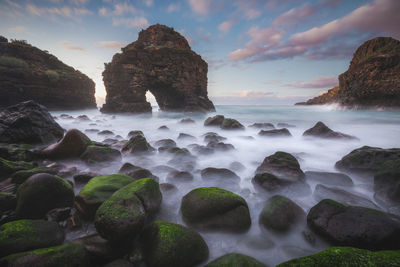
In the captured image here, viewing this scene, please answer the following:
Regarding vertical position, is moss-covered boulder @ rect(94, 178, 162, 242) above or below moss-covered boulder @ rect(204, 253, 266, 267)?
above

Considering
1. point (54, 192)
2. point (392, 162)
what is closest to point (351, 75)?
point (392, 162)

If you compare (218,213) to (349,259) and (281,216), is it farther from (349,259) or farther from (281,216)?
(349,259)

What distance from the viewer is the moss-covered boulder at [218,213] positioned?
79.2 inches

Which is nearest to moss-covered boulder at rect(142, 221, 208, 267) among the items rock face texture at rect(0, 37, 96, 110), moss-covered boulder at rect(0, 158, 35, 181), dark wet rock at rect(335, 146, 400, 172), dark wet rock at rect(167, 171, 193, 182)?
dark wet rock at rect(167, 171, 193, 182)

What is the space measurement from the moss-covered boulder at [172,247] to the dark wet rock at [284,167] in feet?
7.22

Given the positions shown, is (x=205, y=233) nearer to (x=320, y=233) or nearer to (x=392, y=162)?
(x=320, y=233)

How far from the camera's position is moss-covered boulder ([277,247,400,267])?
1.01 metres

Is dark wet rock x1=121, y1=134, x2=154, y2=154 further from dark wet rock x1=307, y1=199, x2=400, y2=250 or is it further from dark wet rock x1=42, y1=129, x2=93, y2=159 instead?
dark wet rock x1=307, y1=199, x2=400, y2=250

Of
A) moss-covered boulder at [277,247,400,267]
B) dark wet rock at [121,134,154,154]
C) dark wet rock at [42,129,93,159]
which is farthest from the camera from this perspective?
dark wet rock at [121,134,154,154]

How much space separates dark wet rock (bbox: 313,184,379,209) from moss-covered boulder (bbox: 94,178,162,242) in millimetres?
2650

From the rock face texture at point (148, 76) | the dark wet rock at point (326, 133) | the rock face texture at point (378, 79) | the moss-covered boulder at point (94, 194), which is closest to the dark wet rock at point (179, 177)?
the moss-covered boulder at point (94, 194)

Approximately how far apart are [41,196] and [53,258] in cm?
108

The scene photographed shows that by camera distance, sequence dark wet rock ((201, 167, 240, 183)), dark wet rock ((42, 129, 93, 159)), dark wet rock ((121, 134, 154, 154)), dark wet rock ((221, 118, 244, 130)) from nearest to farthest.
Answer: dark wet rock ((201, 167, 240, 183))
dark wet rock ((42, 129, 93, 159))
dark wet rock ((121, 134, 154, 154))
dark wet rock ((221, 118, 244, 130))

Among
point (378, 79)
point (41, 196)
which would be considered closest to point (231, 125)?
point (41, 196)
